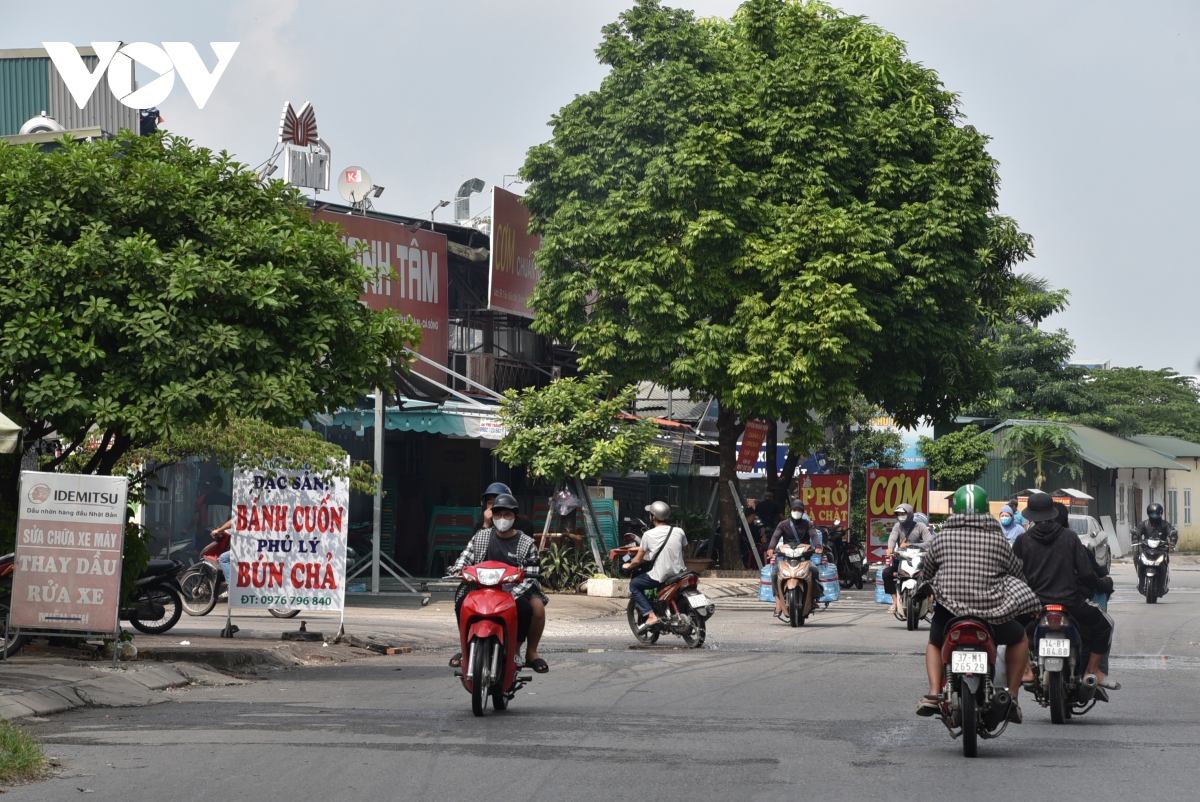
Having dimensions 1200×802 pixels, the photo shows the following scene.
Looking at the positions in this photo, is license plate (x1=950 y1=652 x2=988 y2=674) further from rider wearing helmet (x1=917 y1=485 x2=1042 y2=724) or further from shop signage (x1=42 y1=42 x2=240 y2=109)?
shop signage (x1=42 y1=42 x2=240 y2=109)

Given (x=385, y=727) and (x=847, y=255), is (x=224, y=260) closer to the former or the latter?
(x=385, y=727)

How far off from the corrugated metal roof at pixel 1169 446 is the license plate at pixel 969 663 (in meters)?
53.5

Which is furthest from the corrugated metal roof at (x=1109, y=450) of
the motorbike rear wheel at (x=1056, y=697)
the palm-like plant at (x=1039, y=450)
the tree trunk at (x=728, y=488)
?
the motorbike rear wheel at (x=1056, y=697)

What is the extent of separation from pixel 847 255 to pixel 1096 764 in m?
20.5

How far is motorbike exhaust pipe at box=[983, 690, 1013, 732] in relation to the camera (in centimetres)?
809

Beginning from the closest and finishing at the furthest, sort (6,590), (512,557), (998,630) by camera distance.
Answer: (998,630) < (512,557) < (6,590)

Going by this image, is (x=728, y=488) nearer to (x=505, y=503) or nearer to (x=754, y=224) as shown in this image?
(x=754, y=224)

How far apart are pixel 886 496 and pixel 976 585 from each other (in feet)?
63.5

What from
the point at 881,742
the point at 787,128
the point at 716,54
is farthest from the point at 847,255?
the point at 881,742

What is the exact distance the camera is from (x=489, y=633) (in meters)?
9.45

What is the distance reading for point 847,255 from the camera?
2758 centimetres

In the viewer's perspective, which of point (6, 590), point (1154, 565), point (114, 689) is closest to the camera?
point (114, 689)

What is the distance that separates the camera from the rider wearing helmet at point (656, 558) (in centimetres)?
1548

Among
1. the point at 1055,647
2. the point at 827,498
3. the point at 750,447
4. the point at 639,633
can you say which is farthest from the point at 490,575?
the point at 750,447
